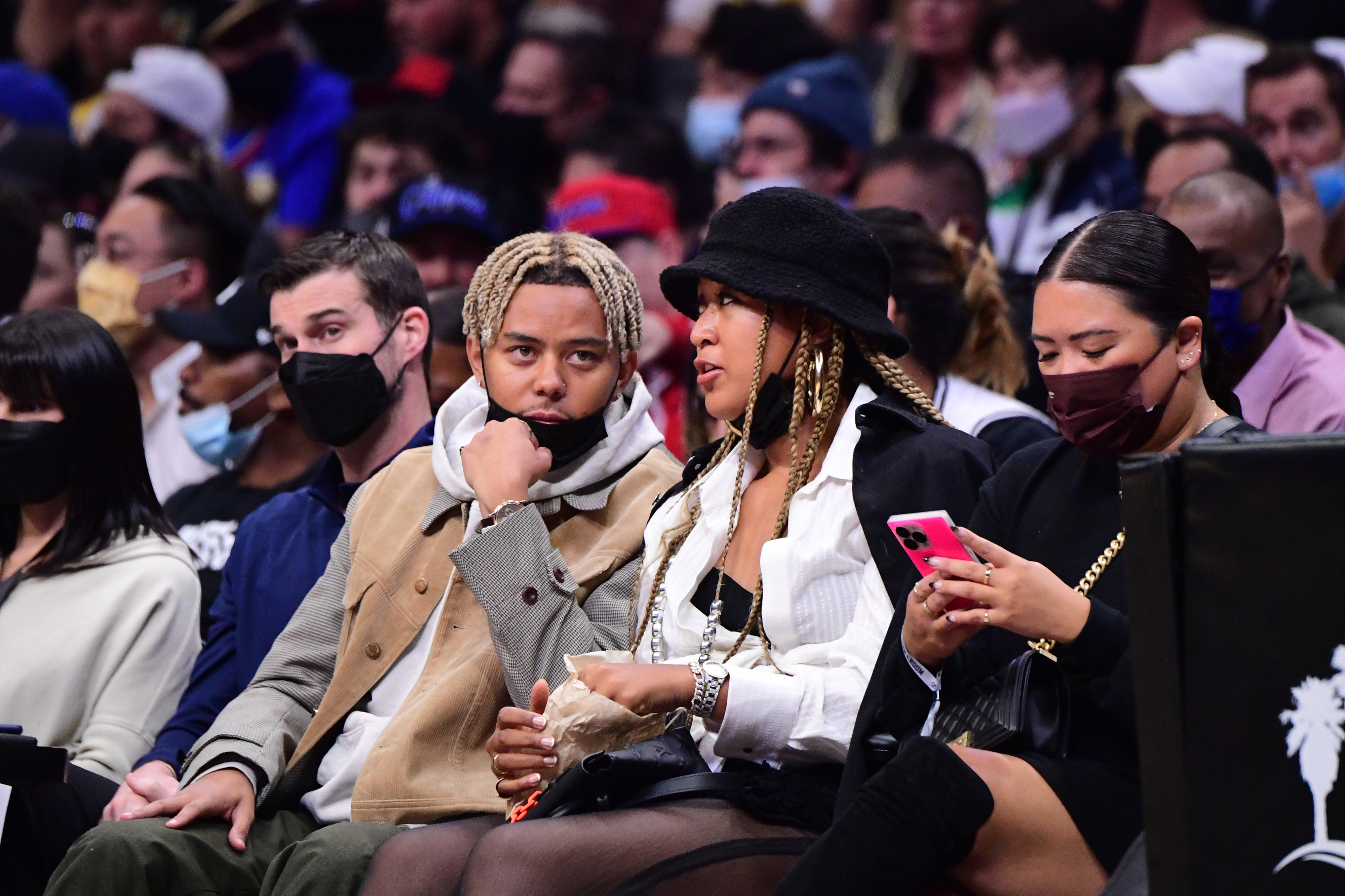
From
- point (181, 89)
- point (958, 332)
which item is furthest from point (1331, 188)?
point (181, 89)

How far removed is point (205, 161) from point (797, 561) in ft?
16.6

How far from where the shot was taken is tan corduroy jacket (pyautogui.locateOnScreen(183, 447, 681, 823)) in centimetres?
339

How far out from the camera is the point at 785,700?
3.10 meters

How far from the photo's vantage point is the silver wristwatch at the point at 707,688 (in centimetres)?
312

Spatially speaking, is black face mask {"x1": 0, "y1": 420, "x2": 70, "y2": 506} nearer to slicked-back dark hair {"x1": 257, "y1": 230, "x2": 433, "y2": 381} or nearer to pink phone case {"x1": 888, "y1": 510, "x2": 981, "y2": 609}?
slicked-back dark hair {"x1": 257, "y1": 230, "x2": 433, "y2": 381}

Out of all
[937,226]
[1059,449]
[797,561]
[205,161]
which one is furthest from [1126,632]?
[205,161]

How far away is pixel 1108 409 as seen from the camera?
2928 millimetres

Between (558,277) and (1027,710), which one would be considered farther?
(558,277)

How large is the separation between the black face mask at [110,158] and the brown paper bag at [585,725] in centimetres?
567

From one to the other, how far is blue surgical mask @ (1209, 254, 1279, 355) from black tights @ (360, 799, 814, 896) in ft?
6.55

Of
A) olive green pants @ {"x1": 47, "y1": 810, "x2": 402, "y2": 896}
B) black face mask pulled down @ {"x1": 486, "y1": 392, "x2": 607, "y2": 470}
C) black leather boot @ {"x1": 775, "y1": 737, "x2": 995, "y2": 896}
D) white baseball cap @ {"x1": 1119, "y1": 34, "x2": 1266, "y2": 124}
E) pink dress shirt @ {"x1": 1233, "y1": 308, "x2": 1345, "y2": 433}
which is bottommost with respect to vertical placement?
olive green pants @ {"x1": 47, "y1": 810, "x2": 402, "y2": 896}

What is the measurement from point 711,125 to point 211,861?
16.6ft

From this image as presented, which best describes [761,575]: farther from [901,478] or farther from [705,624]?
[901,478]

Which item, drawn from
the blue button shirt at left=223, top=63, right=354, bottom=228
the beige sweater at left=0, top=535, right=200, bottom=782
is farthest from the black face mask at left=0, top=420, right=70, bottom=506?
the blue button shirt at left=223, top=63, right=354, bottom=228
